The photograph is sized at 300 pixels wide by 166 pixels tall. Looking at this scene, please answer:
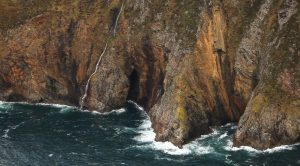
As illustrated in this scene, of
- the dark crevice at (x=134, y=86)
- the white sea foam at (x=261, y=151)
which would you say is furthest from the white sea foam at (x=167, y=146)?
the dark crevice at (x=134, y=86)

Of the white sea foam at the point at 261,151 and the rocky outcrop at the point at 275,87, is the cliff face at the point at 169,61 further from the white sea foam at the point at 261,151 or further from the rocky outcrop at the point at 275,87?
the white sea foam at the point at 261,151

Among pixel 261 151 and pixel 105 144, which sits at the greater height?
pixel 105 144

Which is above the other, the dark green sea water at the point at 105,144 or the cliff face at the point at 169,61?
the cliff face at the point at 169,61

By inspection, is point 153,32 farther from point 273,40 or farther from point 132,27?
point 273,40

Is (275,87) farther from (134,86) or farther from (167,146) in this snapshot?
(134,86)

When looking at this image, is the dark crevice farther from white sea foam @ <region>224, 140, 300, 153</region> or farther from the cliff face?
white sea foam @ <region>224, 140, 300, 153</region>

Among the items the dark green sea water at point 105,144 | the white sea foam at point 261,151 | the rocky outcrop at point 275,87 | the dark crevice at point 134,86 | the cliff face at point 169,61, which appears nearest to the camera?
the dark green sea water at point 105,144

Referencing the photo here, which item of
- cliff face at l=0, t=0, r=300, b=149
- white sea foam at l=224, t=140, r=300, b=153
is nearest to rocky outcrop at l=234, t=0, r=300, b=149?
cliff face at l=0, t=0, r=300, b=149

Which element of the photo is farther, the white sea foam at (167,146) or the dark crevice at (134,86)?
the dark crevice at (134,86)

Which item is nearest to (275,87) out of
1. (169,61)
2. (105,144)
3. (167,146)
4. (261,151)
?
(261,151)
